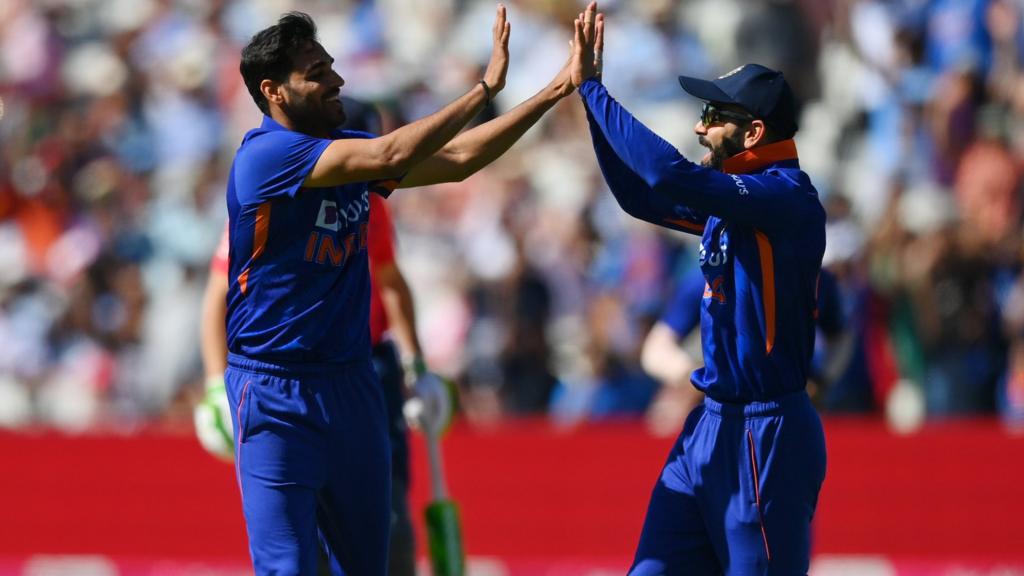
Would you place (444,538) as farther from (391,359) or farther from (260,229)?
(260,229)

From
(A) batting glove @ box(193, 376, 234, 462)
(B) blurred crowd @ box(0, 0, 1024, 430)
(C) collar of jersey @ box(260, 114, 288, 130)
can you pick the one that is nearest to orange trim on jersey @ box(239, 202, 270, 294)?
(C) collar of jersey @ box(260, 114, 288, 130)

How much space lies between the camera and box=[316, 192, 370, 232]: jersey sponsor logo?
536 centimetres

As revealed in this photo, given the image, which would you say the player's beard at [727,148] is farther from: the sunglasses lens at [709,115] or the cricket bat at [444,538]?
the cricket bat at [444,538]

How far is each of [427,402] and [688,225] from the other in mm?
1885

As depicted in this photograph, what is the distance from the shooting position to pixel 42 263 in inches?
509

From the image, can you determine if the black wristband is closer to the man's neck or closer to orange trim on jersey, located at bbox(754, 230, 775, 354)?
the man's neck

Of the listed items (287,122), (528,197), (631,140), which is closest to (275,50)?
(287,122)

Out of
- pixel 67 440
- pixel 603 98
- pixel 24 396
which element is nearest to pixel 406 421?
pixel 603 98

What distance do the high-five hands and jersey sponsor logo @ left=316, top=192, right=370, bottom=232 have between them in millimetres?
809

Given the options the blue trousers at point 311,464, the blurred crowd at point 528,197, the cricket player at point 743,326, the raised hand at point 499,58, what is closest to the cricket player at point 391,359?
the blue trousers at point 311,464

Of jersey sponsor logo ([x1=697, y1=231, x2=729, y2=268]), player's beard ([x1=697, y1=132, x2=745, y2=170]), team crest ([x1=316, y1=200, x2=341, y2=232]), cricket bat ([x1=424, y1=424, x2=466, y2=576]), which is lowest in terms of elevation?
cricket bat ([x1=424, y1=424, x2=466, y2=576])

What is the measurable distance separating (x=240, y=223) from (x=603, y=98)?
123cm

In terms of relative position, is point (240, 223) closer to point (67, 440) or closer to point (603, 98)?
point (603, 98)

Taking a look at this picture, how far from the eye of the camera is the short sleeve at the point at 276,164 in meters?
5.26
